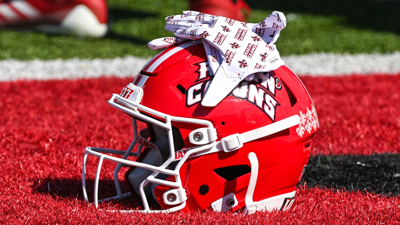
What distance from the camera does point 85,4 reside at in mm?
6328

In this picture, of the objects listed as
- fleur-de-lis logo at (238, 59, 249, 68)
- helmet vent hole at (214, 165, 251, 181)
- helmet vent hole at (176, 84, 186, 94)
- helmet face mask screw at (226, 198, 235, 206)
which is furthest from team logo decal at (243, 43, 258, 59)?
helmet face mask screw at (226, 198, 235, 206)

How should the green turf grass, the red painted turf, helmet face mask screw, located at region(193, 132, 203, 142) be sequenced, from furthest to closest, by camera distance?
1. the green turf grass
2. the red painted turf
3. helmet face mask screw, located at region(193, 132, 203, 142)

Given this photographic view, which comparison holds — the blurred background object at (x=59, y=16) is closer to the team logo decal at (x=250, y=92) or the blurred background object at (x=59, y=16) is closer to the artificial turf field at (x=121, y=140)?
the artificial turf field at (x=121, y=140)

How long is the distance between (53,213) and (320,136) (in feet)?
6.39

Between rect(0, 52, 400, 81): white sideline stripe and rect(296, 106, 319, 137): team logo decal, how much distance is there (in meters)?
3.22

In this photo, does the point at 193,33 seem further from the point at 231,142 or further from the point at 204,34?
the point at 231,142

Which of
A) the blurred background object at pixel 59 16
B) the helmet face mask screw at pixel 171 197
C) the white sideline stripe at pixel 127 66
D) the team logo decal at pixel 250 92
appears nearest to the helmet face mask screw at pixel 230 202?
the helmet face mask screw at pixel 171 197

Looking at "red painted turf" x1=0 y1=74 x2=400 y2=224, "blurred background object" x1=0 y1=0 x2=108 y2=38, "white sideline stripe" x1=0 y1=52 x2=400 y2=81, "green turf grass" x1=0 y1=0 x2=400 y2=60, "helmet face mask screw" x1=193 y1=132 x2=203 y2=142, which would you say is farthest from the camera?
"blurred background object" x1=0 y1=0 x2=108 y2=38

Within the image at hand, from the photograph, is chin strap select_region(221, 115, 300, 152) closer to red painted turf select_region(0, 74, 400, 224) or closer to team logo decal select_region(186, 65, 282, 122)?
team logo decal select_region(186, 65, 282, 122)

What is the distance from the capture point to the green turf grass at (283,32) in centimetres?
612

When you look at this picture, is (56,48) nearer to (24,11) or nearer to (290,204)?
(24,11)

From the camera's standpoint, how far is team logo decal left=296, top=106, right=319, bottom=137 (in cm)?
187

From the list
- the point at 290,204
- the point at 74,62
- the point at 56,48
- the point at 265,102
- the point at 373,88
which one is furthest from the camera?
the point at 56,48

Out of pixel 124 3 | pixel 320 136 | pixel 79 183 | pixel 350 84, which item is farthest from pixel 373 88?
pixel 124 3
